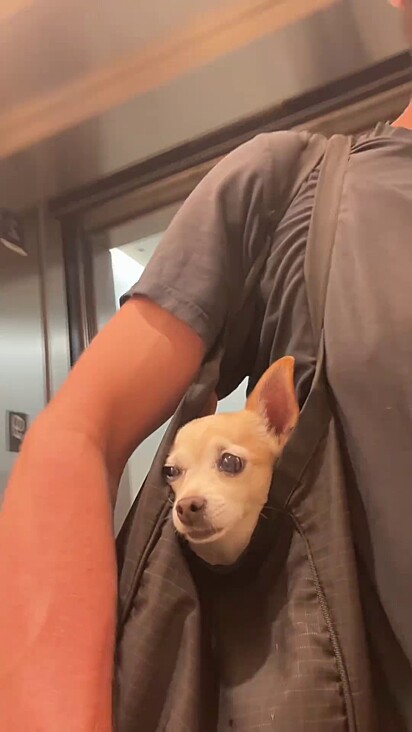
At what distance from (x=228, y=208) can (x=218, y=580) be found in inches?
9.1

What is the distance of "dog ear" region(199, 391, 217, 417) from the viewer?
544mm

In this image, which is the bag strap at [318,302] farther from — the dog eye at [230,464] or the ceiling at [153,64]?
the ceiling at [153,64]

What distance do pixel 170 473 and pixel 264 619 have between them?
104 mm

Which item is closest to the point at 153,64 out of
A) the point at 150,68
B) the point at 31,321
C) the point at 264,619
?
the point at 150,68

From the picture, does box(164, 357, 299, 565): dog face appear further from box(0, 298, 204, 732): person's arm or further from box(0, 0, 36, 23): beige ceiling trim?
box(0, 0, 36, 23): beige ceiling trim

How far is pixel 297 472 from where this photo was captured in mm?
461

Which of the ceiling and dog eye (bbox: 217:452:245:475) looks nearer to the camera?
dog eye (bbox: 217:452:245:475)

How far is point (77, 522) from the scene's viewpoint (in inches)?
18.0

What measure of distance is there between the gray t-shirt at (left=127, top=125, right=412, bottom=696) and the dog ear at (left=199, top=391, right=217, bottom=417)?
0.03m

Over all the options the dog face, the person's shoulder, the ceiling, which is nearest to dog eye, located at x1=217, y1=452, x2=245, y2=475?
the dog face

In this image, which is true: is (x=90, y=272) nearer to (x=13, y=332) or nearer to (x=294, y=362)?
(x=13, y=332)

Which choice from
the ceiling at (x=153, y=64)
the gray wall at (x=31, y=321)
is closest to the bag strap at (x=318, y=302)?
the ceiling at (x=153, y=64)

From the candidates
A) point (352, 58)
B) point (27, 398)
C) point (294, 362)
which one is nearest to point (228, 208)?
point (294, 362)

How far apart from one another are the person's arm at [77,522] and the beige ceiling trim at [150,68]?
0.57 m
